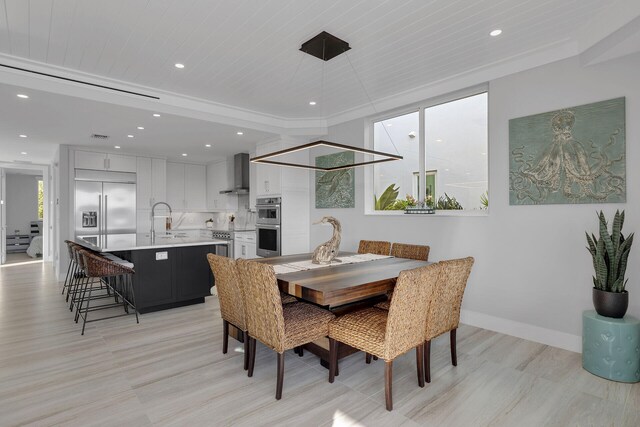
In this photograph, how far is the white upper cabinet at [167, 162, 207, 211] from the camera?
7.58 metres

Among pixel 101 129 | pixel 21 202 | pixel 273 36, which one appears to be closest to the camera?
pixel 273 36

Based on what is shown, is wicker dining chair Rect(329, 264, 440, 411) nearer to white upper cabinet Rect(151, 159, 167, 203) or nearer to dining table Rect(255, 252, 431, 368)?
dining table Rect(255, 252, 431, 368)

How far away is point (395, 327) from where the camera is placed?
201 centimetres

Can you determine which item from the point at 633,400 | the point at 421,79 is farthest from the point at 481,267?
the point at 421,79

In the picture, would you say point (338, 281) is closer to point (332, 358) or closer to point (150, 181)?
point (332, 358)

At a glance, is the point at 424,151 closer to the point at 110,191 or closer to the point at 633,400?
the point at 633,400

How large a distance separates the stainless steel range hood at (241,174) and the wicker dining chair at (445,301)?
4.95m

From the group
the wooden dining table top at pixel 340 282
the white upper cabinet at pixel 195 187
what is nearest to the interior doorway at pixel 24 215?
the white upper cabinet at pixel 195 187

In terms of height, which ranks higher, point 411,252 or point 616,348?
point 411,252

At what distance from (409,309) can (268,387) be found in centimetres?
113

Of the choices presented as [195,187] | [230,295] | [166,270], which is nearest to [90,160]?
[195,187]

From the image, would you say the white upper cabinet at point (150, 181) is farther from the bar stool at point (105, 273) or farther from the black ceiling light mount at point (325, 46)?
the black ceiling light mount at point (325, 46)

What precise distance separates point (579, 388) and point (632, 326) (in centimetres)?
60

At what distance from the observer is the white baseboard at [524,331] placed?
291 cm
